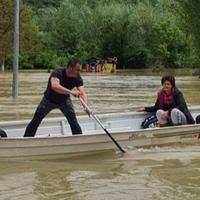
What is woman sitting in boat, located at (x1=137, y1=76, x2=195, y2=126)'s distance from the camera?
1228 cm

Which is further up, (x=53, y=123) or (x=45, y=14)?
(x=45, y=14)

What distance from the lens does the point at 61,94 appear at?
10.7 metres

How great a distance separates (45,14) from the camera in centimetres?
9475

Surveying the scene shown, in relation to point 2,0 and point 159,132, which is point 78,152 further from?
point 2,0


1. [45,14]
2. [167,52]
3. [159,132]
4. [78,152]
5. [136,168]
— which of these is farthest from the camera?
[45,14]

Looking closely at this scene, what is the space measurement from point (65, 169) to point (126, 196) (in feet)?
7.10

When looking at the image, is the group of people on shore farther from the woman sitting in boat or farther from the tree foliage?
the tree foliage

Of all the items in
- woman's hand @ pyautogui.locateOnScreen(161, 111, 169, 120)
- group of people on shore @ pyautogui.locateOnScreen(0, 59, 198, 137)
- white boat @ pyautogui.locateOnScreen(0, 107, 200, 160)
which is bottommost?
white boat @ pyautogui.locateOnScreen(0, 107, 200, 160)

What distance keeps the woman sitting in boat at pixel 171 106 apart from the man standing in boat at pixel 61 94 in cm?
219

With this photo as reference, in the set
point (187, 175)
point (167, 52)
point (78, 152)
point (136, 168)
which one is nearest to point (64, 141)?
point (78, 152)

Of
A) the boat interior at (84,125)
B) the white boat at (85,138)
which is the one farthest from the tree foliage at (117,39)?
the white boat at (85,138)

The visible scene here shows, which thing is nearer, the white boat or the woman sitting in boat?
the white boat

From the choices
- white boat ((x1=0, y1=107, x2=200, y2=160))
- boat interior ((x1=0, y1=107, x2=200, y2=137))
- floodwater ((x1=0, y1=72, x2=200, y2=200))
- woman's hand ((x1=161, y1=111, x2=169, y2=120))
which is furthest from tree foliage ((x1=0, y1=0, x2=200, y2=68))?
floodwater ((x1=0, y1=72, x2=200, y2=200))

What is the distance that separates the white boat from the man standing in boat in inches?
10.5
